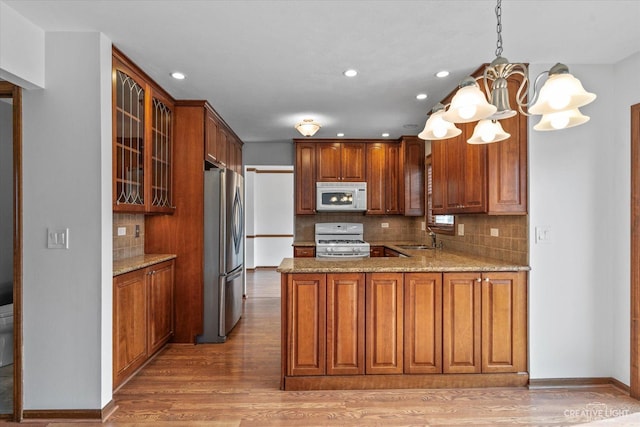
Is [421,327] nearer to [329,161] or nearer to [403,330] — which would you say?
[403,330]

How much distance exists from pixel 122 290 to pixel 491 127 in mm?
2652

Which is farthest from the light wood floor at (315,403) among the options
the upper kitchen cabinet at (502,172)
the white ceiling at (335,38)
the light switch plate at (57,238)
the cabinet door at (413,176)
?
the cabinet door at (413,176)

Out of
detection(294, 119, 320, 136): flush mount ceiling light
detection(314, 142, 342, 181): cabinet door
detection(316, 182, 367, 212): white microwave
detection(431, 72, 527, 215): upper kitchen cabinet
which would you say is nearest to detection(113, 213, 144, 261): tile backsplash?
detection(294, 119, 320, 136): flush mount ceiling light

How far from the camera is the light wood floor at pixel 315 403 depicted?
7.35ft

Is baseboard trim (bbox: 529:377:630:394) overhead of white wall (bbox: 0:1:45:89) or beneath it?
beneath

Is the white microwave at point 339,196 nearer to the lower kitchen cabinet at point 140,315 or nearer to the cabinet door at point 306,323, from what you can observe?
the lower kitchen cabinet at point 140,315

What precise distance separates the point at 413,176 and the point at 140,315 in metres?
3.88

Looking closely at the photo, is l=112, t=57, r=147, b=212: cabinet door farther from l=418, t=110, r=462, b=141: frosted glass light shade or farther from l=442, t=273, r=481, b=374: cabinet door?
l=442, t=273, r=481, b=374: cabinet door

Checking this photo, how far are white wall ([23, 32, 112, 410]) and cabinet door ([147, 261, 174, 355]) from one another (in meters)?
0.77

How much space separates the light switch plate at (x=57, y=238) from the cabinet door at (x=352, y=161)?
3.66 metres

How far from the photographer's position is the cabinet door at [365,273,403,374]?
2.64 metres

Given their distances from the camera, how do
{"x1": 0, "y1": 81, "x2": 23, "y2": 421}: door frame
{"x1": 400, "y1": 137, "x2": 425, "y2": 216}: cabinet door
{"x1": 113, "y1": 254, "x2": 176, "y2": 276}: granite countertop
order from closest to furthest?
{"x1": 0, "y1": 81, "x2": 23, "y2": 421}: door frame, {"x1": 113, "y1": 254, "x2": 176, "y2": 276}: granite countertop, {"x1": 400, "y1": 137, "x2": 425, "y2": 216}: cabinet door

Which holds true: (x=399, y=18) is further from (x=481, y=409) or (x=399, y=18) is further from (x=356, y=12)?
(x=481, y=409)

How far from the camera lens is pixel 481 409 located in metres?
2.37
